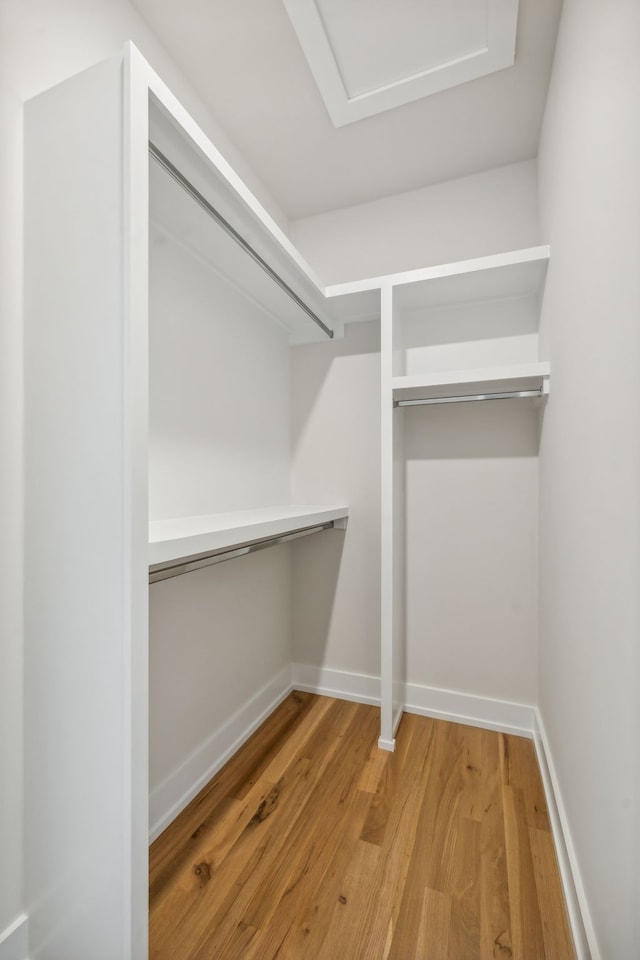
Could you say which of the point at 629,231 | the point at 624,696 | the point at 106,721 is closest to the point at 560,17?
the point at 629,231

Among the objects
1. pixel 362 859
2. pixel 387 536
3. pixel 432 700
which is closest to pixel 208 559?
pixel 387 536

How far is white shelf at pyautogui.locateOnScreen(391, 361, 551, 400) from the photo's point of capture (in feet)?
5.11

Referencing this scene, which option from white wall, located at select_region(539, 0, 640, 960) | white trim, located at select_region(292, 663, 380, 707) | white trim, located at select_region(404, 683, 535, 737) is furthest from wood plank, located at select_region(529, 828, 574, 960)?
white trim, located at select_region(292, 663, 380, 707)

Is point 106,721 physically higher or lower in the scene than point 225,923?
higher

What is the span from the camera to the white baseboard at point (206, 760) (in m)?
1.33

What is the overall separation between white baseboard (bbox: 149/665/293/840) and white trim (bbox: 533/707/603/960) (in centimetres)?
114

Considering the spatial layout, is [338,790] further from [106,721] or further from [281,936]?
[106,721]

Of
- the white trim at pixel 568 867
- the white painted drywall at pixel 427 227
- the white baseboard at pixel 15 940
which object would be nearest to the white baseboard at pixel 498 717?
the white trim at pixel 568 867

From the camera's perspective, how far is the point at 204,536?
1065 millimetres

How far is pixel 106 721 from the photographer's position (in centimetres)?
83

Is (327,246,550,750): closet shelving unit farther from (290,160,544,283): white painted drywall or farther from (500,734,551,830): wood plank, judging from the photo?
(500,734,551,830): wood plank

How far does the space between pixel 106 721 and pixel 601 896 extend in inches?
41.8

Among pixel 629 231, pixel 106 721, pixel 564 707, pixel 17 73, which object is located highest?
pixel 17 73

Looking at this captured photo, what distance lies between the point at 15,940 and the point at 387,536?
58.4 inches
